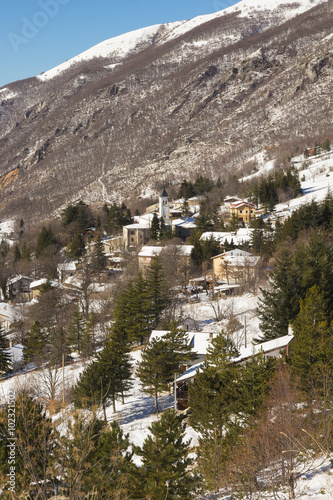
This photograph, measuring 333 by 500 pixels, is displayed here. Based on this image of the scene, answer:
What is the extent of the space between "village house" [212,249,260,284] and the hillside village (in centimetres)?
14

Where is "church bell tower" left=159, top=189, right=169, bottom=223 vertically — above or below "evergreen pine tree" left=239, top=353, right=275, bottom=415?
above

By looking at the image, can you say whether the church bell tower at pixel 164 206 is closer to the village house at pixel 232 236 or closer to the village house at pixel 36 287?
the village house at pixel 232 236

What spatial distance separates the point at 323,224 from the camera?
51.7 m

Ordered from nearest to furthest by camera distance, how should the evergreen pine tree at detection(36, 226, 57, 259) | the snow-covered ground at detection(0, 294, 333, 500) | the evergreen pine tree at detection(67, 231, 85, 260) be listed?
the snow-covered ground at detection(0, 294, 333, 500)
the evergreen pine tree at detection(67, 231, 85, 260)
the evergreen pine tree at detection(36, 226, 57, 259)

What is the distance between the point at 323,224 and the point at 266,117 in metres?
134

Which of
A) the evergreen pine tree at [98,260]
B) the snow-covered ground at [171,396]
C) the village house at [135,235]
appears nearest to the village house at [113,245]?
the village house at [135,235]

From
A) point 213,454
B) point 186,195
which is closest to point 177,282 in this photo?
point 213,454

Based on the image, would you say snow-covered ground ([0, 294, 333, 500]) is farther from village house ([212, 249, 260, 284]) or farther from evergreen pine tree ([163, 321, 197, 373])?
village house ([212, 249, 260, 284])

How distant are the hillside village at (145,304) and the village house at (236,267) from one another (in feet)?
0.47

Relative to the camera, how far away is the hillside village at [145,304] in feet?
89.0

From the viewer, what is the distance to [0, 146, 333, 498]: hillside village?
89.0 feet

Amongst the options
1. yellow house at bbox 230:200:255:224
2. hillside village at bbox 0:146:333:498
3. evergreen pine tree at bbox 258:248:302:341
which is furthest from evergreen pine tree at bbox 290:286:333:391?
yellow house at bbox 230:200:255:224

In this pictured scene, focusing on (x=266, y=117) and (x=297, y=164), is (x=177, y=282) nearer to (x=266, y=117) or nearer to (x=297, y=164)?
(x=297, y=164)

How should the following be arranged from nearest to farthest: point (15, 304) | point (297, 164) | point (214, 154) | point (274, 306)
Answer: point (274, 306) < point (15, 304) < point (297, 164) < point (214, 154)
